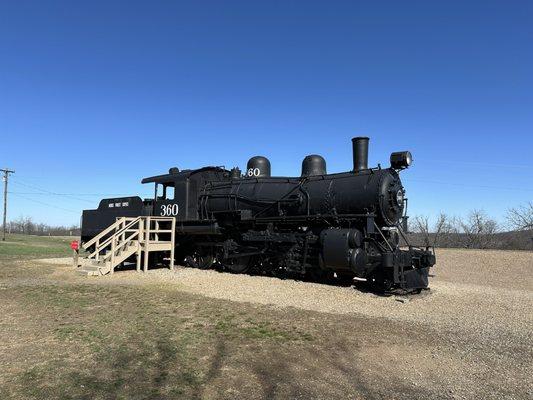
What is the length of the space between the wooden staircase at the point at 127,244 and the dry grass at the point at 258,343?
277cm

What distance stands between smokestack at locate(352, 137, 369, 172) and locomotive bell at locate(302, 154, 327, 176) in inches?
72.4

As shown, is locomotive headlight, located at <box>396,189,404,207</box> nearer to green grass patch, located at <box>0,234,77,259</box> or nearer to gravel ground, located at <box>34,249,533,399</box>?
gravel ground, located at <box>34,249,533,399</box>

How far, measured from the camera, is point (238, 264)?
50.1 feet

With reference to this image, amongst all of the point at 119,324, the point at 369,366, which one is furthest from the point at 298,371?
the point at 119,324

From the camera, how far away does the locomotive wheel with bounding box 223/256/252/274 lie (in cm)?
1503

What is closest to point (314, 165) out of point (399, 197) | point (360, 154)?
point (360, 154)

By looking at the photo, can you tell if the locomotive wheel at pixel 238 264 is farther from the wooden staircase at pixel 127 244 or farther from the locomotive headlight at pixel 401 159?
the locomotive headlight at pixel 401 159

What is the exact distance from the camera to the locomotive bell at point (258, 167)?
1650 cm

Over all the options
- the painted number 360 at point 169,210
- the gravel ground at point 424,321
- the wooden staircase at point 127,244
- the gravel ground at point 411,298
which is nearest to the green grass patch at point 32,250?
the wooden staircase at point 127,244

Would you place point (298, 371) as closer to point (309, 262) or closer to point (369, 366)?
point (369, 366)

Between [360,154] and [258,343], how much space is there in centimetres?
795

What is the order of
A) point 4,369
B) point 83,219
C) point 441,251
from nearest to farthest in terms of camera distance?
1. point 4,369
2. point 83,219
3. point 441,251

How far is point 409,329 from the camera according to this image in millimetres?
7711

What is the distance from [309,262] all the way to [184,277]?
408 centimetres
